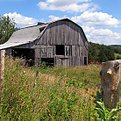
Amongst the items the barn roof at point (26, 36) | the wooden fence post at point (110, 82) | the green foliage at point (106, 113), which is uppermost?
the barn roof at point (26, 36)

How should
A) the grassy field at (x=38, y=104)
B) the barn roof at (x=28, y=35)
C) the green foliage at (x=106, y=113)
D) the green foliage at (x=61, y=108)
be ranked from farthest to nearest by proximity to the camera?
the barn roof at (x=28, y=35) < the green foliage at (x=61, y=108) < the grassy field at (x=38, y=104) < the green foliage at (x=106, y=113)

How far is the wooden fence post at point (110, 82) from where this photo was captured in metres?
5.54

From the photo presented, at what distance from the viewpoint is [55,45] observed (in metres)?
41.8

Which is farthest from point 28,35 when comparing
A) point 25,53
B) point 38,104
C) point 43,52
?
point 38,104

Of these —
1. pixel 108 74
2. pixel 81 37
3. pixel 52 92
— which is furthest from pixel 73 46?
pixel 108 74

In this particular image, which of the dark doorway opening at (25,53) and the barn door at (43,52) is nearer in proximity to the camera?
the dark doorway opening at (25,53)

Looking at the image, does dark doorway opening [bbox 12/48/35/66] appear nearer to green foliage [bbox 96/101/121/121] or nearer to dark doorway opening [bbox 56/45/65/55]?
dark doorway opening [bbox 56/45/65/55]

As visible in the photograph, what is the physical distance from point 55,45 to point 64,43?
1.35 metres

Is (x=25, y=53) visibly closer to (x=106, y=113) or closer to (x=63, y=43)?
(x=63, y=43)

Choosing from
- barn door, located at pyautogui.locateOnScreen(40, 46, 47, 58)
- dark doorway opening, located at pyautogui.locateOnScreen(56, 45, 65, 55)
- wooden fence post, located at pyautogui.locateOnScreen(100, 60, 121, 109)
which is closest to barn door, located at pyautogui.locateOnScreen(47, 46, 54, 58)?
barn door, located at pyautogui.locateOnScreen(40, 46, 47, 58)

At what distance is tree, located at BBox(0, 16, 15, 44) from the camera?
63.8 metres

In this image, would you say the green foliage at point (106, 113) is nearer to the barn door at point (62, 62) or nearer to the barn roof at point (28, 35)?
the barn roof at point (28, 35)

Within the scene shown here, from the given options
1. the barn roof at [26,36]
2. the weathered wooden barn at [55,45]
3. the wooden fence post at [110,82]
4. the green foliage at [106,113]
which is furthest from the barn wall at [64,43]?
the green foliage at [106,113]

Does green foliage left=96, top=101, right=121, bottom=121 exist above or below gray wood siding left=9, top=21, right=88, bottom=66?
below
